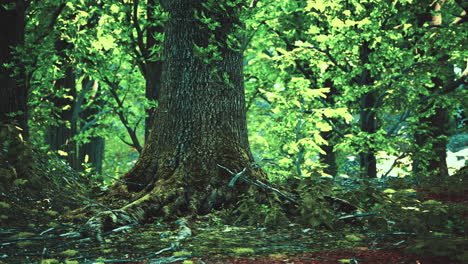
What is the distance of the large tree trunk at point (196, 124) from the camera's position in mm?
5691

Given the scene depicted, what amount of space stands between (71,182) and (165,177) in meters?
2.71

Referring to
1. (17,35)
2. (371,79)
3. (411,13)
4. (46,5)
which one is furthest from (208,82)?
(371,79)

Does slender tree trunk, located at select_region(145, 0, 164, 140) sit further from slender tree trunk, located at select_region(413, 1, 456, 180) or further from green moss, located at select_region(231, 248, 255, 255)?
green moss, located at select_region(231, 248, 255, 255)

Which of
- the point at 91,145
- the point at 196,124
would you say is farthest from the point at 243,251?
the point at 91,145

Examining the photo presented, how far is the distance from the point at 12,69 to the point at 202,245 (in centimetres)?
589

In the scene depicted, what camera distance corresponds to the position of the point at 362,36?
1013 cm

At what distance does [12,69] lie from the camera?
7555 millimetres

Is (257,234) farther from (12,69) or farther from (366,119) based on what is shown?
(366,119)

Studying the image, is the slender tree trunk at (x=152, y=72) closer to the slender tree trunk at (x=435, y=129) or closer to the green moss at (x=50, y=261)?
the slender tree trunk at (x=435, y=129)

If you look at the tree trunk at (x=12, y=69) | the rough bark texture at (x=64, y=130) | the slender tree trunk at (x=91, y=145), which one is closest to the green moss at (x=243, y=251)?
the tree trunk at (x=12, y=69)

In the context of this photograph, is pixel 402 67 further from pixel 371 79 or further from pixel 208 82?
pixel 208 82

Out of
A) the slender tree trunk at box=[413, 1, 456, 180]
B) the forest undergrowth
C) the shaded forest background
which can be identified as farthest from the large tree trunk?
the slender tree trunk at box=[413, 1, 456, 180]

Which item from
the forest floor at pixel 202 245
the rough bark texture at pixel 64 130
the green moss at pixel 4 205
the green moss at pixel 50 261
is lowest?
the forest floor at pixel 202 245

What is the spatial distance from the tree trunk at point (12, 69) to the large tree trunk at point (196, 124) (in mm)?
2991
